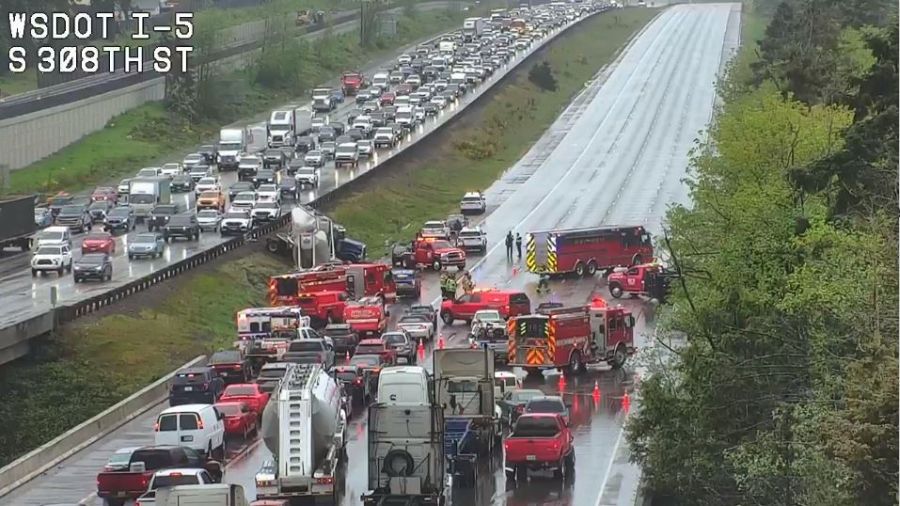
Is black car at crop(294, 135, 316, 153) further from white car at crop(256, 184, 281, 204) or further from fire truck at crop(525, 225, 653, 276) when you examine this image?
fire truck at crop(525, 225, 653, 276)

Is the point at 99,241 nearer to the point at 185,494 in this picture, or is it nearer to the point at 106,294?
the point at 106,294

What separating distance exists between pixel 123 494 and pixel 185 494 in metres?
8.74

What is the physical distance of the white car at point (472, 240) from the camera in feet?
292

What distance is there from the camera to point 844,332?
34.5 meters

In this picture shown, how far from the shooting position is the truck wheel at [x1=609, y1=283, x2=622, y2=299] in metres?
76.2

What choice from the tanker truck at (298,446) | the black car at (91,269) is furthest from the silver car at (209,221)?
the tanker truck at (298,446)

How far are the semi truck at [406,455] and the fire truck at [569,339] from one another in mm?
18889

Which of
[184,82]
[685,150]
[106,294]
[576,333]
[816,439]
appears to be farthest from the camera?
[184,82]

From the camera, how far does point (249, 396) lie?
50.3 meters

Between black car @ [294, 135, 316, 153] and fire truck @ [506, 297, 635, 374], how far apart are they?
64380 mm

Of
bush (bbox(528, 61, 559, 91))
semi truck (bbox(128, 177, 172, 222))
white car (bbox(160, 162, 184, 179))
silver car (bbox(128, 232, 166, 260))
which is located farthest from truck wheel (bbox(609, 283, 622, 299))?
bush (bbox(528, 61, 559, 91))

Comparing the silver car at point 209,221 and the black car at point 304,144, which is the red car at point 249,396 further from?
the black car at point 304,144

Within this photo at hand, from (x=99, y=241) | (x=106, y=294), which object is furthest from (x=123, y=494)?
(x=99, y=241)

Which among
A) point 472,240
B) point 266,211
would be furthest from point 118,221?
point 472,240
